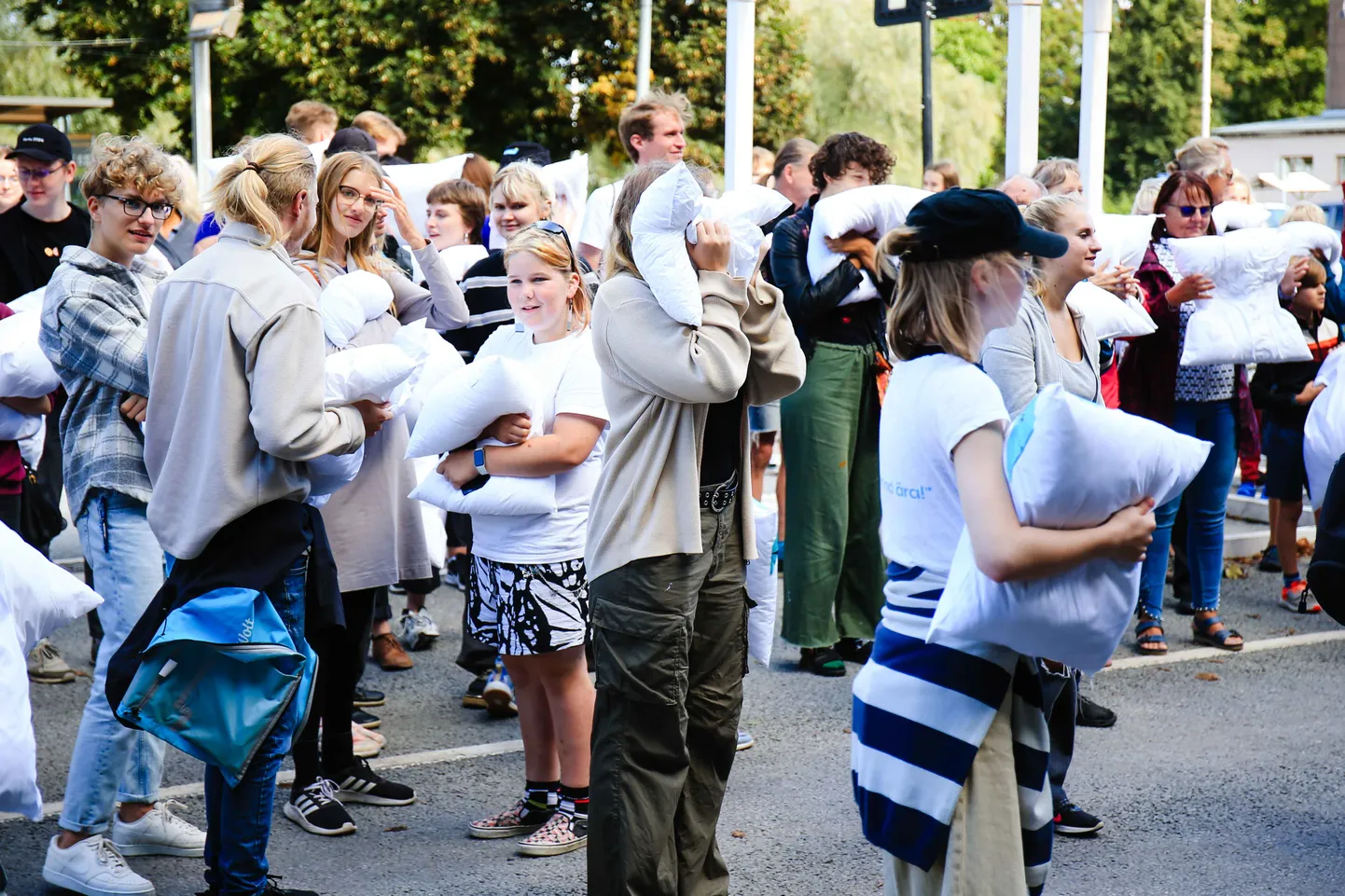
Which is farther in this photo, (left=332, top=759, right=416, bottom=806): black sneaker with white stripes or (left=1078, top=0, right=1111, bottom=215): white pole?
(left=1078, top=0, right=1111, bottom=215): white pole

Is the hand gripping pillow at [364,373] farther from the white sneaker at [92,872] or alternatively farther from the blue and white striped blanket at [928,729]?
the blue and white striped blanket at [928,729]

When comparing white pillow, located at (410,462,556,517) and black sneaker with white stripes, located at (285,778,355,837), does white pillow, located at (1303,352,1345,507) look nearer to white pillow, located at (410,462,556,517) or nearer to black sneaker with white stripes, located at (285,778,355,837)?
white pillow, located at (410,462,556,517)

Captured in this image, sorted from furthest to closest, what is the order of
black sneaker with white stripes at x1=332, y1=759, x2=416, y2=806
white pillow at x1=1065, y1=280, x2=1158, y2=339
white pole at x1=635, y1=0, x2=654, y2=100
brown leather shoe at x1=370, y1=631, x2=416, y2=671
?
white pole at x1=635, y1=0, x2=654, y2=100
brown leather shoe at x1=370, y1=631, x2=416, y2=671
white pillow at x1=1065, y1=280, x2=1158, y2=339
black sneaker with white stripes at x1=332, y1=759, x2=416, y2=806

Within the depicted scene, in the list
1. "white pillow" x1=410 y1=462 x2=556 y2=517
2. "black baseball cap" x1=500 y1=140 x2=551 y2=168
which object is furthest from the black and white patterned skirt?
"black baseball cap" x1=500 y1=140 x2=551 y2=168

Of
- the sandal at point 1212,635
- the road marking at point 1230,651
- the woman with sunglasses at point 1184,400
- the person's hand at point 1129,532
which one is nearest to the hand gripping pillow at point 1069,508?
the person's hand at point 1129,532

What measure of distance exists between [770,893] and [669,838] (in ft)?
2.21

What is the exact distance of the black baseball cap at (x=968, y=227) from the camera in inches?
109

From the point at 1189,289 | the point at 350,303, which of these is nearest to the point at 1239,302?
the point at 1189,289

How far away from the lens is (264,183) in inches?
148

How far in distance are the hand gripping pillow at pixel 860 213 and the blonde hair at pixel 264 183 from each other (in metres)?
2.65

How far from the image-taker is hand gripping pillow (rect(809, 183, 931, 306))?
590 centimetres

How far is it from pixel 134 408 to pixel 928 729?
2585 mm

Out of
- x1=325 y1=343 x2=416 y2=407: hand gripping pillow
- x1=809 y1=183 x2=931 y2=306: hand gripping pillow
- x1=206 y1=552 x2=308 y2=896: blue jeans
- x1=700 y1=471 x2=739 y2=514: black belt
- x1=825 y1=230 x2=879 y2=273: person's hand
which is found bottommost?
x1=206 y1=552 x2=308 y2=896: blue jeans

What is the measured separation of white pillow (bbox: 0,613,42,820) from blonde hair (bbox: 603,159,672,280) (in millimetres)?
1694
